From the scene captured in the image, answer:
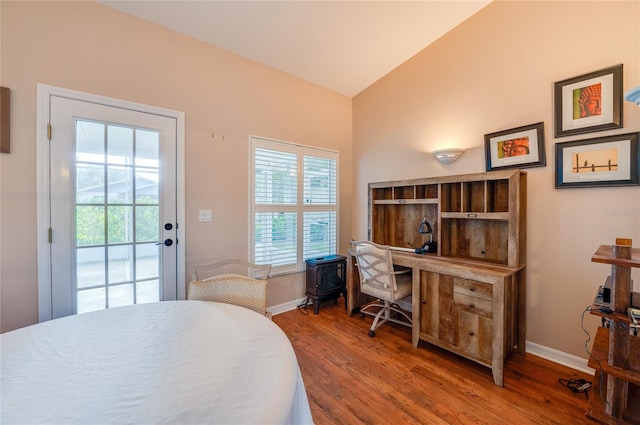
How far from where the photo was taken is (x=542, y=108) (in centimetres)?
220

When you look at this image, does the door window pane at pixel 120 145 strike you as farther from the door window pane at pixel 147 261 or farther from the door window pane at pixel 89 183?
the door window pane at pixel 147 261

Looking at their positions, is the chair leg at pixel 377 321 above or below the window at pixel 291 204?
below

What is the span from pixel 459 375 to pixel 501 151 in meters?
1.96

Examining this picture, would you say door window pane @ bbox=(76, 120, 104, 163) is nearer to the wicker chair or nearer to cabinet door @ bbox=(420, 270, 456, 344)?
the wicker chair

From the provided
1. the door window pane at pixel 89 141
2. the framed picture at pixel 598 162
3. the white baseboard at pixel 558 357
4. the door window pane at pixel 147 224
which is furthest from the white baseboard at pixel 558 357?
the door window pane at pixel 89 141

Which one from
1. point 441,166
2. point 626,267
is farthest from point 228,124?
point 626,267

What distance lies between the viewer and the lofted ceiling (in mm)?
2205

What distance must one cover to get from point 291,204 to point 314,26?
187 centimetres

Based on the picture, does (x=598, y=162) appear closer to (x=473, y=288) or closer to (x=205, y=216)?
(x=473, y=288)

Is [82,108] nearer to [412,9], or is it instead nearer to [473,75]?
[412,9]

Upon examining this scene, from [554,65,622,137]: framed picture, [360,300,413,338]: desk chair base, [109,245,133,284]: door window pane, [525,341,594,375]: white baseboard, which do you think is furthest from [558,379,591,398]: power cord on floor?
[109,245,133,284]: door window pane

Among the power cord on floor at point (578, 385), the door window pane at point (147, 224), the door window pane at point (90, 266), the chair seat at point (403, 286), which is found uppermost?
the door window pane at point (147, 224)

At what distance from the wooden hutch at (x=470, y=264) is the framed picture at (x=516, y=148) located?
149 millimetres

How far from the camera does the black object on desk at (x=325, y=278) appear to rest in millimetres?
3158
